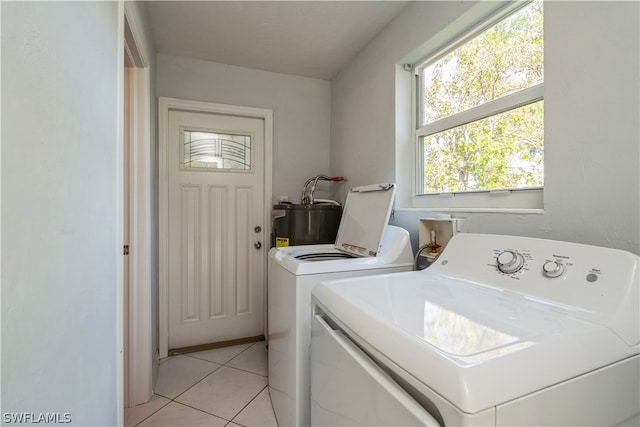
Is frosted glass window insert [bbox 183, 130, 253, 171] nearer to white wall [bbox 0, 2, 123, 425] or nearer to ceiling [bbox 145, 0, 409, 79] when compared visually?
ceiling [bbox 145, 0, 409, 79]

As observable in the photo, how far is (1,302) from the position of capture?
450mm

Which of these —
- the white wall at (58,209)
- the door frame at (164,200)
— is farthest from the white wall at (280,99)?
the white wall at (58,209)

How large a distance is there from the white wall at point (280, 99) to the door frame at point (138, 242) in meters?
0.69

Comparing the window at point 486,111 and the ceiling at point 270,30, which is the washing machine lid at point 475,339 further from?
the ceiling at point 270,30

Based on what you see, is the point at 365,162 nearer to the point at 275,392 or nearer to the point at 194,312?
the point at 275,392

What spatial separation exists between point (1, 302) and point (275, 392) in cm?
145

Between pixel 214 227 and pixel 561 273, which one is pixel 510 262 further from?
pixel 214 227

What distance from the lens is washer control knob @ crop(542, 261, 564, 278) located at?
797 mm

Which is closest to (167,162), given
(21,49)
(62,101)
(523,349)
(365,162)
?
(365,162)

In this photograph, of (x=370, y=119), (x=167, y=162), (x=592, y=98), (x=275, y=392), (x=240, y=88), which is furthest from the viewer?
(x=240, y=88)

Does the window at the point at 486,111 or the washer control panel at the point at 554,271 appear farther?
the window at the point at 486,111
